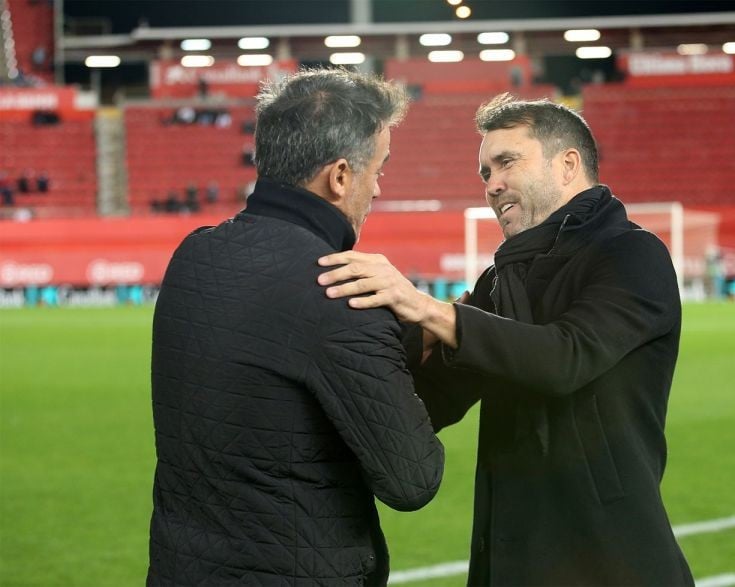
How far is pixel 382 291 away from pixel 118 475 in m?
5.62

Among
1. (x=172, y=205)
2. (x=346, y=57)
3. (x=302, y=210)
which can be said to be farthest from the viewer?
(x=346, y=57)

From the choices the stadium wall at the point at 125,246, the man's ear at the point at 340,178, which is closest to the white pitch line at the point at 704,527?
the man's ear at the point at 340,178

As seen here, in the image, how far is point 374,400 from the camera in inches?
82.4

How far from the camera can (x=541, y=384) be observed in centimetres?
238

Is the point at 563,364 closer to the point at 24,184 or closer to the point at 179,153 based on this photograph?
the point at 24,184

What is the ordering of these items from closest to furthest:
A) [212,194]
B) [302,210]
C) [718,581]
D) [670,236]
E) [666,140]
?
[302,210]
[718,581]
[670,236]
[212,194]
[666,140]

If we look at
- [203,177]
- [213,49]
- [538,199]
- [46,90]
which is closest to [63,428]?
[538,199]

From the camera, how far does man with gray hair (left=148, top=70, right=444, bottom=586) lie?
6.86ft

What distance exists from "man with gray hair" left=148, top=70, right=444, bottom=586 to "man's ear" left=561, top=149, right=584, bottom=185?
582 mm

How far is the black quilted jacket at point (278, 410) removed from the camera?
2.09m

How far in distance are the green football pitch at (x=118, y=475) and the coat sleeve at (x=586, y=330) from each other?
8.96ft

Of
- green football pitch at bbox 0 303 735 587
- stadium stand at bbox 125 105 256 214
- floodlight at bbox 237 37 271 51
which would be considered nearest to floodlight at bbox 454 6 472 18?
floodlight at bbox 237 37 271 51

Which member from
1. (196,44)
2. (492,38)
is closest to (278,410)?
(492,38)

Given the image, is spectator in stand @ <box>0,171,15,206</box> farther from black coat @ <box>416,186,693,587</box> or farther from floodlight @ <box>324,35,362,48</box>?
black coat @ <box>416,186,693,587</box>
